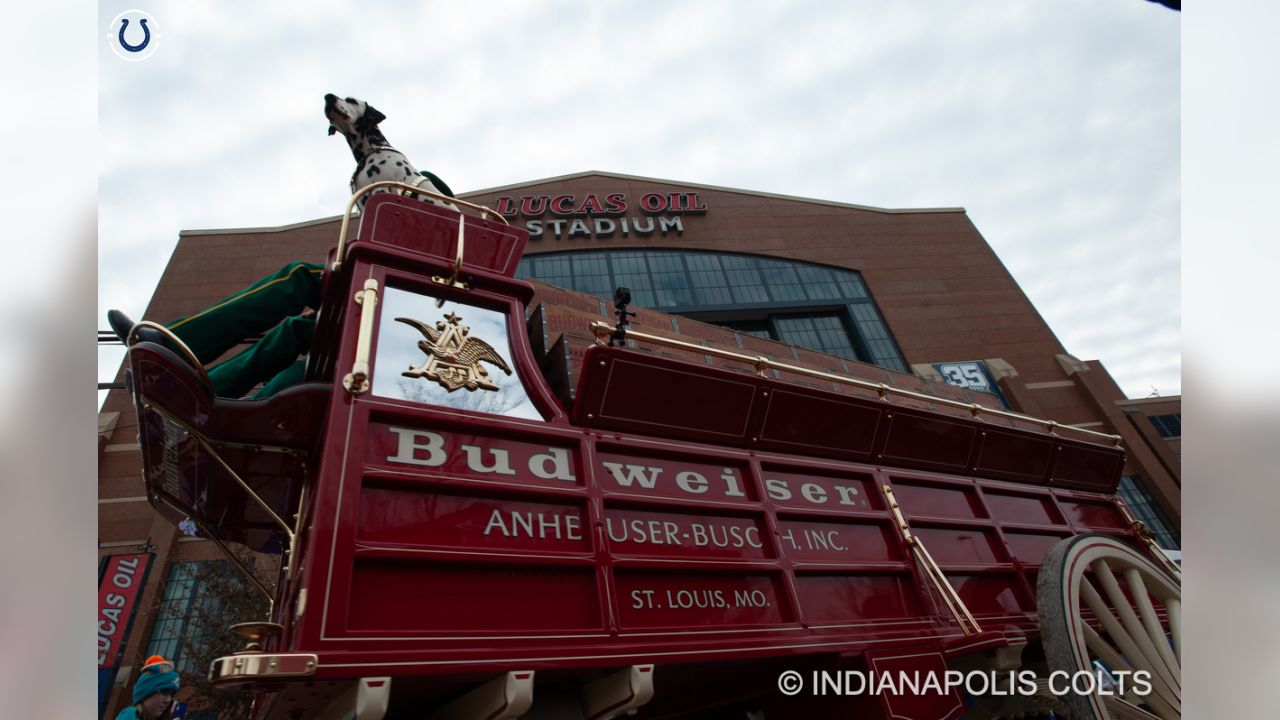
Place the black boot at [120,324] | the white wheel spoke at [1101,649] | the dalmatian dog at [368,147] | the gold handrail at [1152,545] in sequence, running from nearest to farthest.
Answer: the black boot at [120,324] → the white wheel spoke at [1101,649] → the dalmatian dog at [368,147] → the gold handrail at [1152,545]

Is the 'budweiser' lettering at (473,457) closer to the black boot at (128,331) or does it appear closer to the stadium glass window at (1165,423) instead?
the black boot at (128,331)

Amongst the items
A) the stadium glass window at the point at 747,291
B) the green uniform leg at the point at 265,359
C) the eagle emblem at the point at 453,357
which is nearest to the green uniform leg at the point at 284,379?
the green uniform leg at the point at 265,359

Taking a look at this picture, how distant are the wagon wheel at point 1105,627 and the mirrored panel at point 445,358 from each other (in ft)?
13.1

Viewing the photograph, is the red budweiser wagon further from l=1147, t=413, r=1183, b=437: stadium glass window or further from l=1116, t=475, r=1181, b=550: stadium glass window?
l=1147, t=413, r=1183, b=437: stadium glass window

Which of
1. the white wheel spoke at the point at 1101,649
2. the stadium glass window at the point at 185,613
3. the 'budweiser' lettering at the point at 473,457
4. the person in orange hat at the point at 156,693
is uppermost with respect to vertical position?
the stadium glass window at the point at 185,613

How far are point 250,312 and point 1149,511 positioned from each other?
24451 millimetres

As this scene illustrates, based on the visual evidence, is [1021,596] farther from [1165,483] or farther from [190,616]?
[1165,483]

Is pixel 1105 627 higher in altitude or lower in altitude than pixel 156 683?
lower

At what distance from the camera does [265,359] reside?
4.43m

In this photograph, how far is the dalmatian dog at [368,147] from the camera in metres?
5.46

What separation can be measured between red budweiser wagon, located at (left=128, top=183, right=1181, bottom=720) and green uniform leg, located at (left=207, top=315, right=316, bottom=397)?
160 mm

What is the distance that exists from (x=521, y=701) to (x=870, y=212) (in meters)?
29.6

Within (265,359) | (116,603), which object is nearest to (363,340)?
(265,359)

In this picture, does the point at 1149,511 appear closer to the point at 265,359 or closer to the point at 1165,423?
the point at 1165,423
